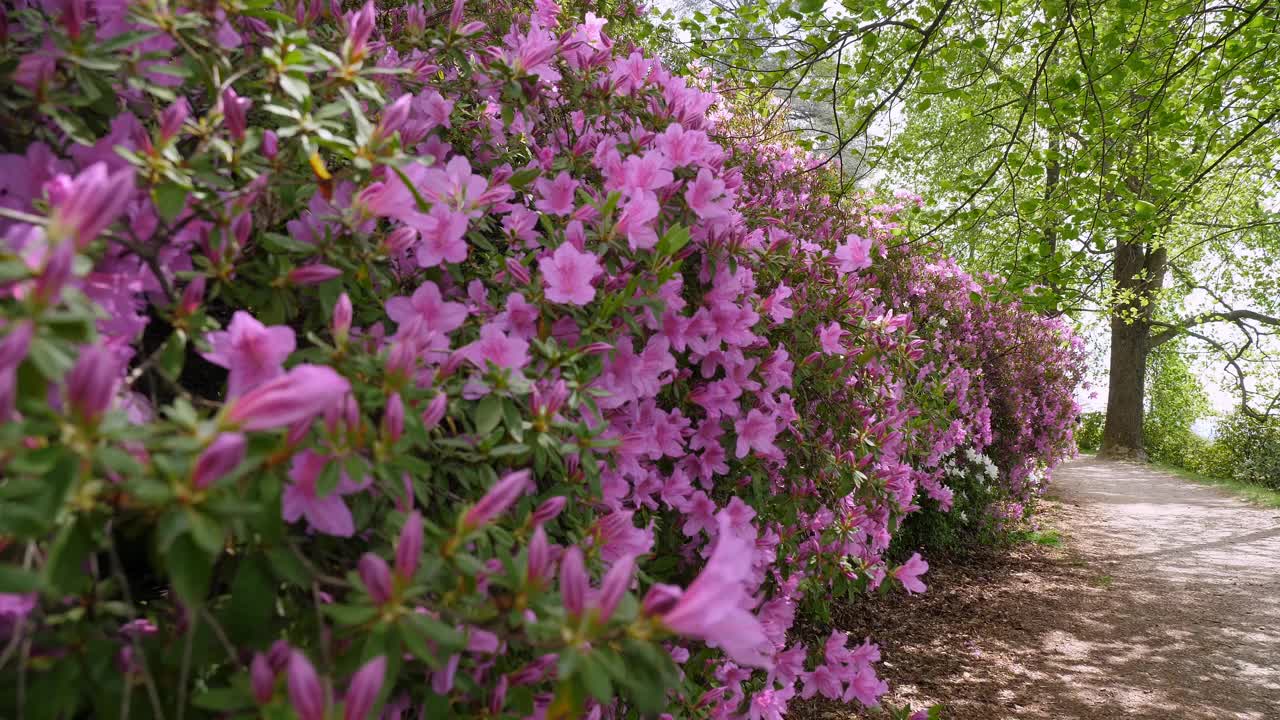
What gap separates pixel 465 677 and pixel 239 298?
64 centimetres

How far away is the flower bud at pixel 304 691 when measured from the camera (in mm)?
613

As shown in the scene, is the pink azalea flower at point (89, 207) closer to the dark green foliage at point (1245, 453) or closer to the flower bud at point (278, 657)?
the flower bud at point (278, 657)

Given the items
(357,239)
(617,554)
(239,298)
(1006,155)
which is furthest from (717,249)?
(1006,155)

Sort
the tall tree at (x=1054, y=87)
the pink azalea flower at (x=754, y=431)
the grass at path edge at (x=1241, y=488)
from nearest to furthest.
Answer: the pink azalea flower at (x=754, y=431), the tall tree at (x=1054, y=87), the grass at path edge at (x=1241, y=488)

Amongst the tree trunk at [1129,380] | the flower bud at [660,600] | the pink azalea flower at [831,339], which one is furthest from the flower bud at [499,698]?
the tree trunk at [1129,380]

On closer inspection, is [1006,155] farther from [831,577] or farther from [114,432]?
[114,432]

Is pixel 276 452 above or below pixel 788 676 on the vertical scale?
above

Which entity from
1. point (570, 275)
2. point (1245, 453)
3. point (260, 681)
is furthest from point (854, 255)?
point (1245, 453)

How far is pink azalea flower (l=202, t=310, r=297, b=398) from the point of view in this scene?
74cm

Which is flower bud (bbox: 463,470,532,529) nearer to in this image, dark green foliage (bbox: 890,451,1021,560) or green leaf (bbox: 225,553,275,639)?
green leaf (bbox: 225,553,275,639)

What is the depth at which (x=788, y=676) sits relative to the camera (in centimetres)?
233

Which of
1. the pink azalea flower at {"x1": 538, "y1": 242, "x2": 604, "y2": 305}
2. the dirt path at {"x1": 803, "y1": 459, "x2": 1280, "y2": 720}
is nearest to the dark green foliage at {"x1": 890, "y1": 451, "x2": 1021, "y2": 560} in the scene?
the dirt path at {"x1": 803, "y1": 459, "x2": 1280, "y2": 720}

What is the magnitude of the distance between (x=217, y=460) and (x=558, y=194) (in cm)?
110

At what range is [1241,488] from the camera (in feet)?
42.8
